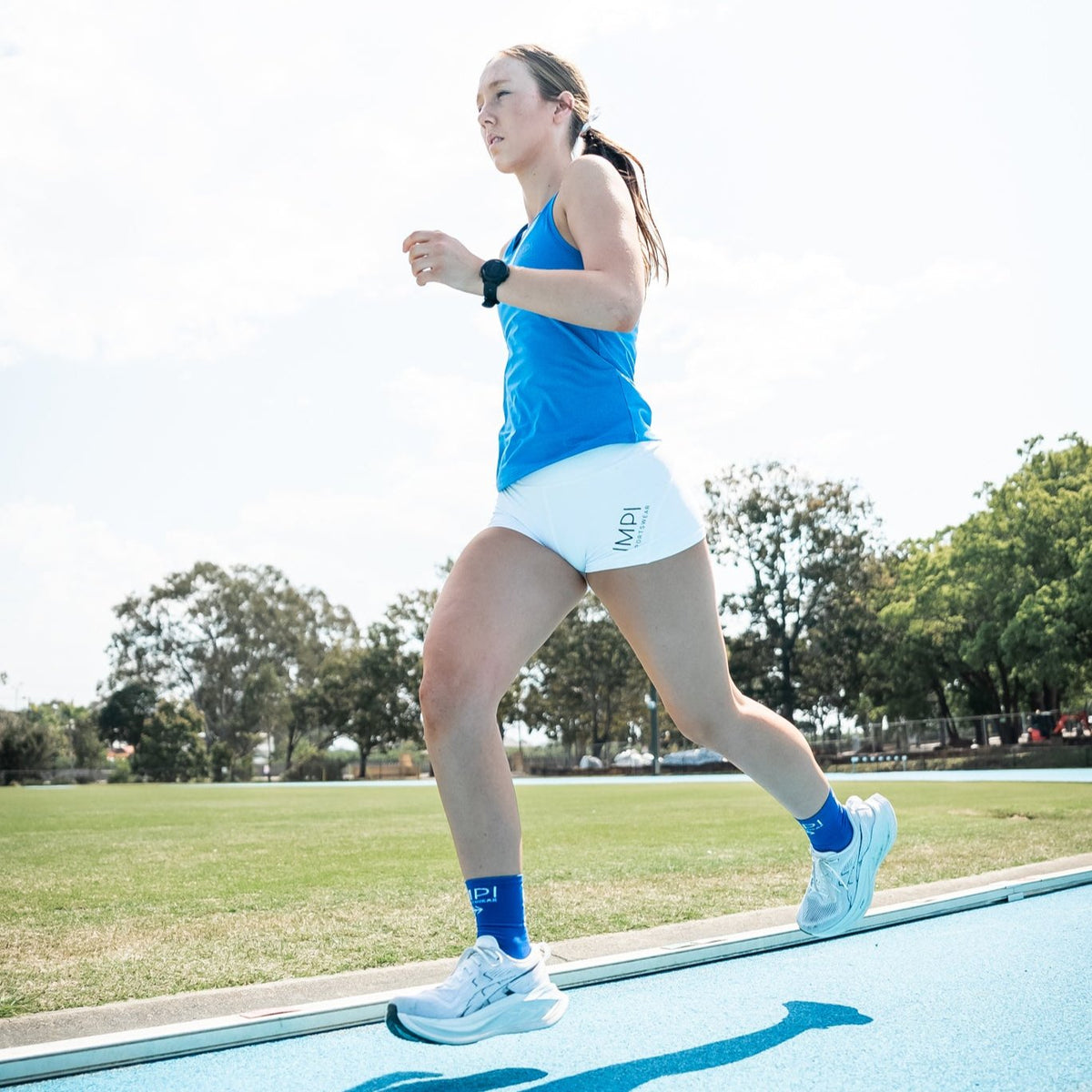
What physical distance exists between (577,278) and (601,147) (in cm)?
62

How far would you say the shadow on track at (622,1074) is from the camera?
226 centimetres

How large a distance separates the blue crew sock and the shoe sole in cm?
10

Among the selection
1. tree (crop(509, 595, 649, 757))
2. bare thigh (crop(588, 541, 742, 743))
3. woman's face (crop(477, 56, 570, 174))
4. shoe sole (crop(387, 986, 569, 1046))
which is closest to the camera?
shoe sole (crop(387, 986, 569, 1046))

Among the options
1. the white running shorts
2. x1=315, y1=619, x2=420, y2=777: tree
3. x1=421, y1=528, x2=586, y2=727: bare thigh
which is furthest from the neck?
x1=315, y1=619, x2=420, y2=777: tree

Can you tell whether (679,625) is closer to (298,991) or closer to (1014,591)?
(298,991)

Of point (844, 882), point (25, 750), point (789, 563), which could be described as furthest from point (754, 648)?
point (844, 882)

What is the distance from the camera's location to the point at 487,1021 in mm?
2262

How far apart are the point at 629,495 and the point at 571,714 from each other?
59847 mm

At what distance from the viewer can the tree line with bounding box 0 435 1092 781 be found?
39188mm

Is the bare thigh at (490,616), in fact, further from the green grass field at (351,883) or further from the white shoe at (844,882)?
the green grass field at (351,883)

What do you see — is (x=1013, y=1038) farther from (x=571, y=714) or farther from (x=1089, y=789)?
(x=571, y=714)

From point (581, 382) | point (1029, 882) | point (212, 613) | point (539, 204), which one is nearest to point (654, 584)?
point (581, 382)

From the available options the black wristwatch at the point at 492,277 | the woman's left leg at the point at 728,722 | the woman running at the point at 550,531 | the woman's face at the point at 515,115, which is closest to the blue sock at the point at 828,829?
the woman's left leg at the point at 728,722

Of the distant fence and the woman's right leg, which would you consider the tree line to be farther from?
the woman's right leg
